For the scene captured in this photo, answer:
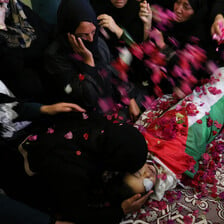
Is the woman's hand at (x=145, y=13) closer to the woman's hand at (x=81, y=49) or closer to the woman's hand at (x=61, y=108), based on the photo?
the woman's hand at (x=81, y=49)

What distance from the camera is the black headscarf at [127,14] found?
5.63ft

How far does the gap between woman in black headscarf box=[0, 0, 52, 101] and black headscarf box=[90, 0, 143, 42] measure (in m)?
0.48

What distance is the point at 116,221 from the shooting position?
107 cm

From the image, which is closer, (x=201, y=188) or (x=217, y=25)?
(x=201, y=188)

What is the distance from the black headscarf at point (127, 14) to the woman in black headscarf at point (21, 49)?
48 centimetres

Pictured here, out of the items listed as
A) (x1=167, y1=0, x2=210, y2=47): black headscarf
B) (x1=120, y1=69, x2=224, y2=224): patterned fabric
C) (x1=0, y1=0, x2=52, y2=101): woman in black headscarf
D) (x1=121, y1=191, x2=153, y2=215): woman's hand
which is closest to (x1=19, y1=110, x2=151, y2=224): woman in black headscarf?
(x1=121, y1=191, x2=153, y2=215): woman's hand

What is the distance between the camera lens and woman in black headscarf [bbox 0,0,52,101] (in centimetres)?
137

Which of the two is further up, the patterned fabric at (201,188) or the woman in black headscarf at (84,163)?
the woman in black headscarf at (84,163)

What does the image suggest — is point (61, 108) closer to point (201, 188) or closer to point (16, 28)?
point (16, 28)

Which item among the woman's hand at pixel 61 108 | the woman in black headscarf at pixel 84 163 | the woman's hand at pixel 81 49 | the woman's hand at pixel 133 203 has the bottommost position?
the woman's hand at pixel 133 203

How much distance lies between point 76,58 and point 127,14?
22.5 inches

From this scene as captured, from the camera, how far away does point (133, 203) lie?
108cm

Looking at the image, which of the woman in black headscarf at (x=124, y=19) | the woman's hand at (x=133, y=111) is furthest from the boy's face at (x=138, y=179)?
the woman in black headscarf at (x=124, y=19)

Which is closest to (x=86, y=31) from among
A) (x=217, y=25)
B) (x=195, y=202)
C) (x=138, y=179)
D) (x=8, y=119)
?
(x=8, y=119)
